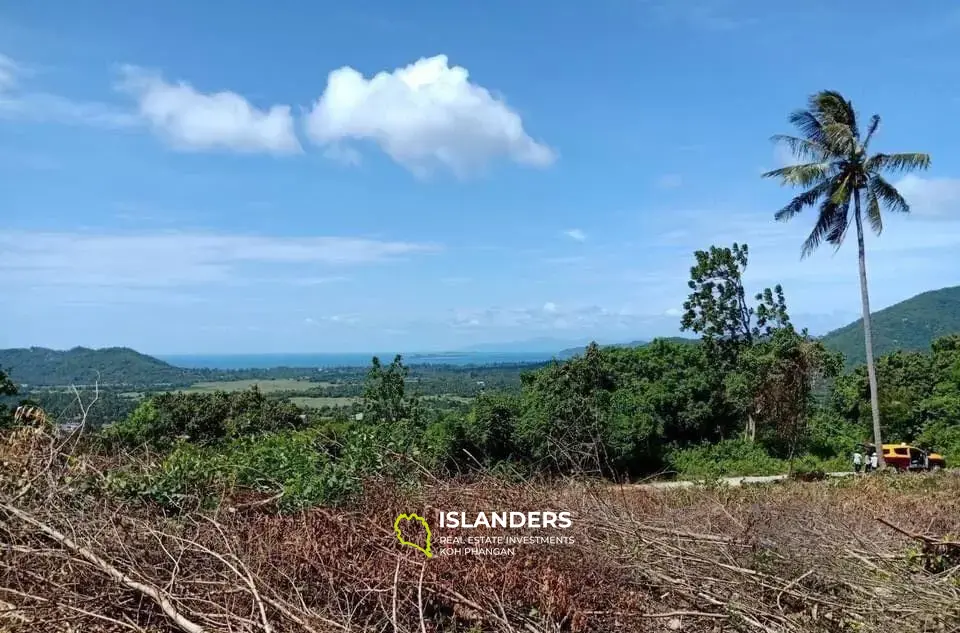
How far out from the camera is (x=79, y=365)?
4556 centimetres

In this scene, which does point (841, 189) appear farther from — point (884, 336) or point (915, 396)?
point (884, 336)

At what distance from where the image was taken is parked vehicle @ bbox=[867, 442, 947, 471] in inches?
728

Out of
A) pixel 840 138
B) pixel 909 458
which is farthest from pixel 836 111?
pixel 909 458

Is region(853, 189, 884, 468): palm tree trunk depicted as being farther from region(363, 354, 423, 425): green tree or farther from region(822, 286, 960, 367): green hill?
region(822, 286, 960, 367): green hill

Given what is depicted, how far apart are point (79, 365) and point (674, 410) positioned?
4018 cm

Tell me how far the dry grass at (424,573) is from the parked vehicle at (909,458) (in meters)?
16.3

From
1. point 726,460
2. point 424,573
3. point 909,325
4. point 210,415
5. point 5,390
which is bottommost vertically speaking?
point 726,460

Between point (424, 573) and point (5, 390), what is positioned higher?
point (5, 390)

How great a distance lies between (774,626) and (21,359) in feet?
157

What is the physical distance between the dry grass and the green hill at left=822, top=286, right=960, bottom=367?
5859cm

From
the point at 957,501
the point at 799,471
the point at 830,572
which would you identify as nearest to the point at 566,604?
the point at 830,572

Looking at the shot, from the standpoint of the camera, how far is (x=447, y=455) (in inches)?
224

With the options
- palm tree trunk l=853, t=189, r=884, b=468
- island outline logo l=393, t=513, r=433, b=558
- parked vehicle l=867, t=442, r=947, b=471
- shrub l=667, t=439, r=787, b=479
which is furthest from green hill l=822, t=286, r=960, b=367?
island outline logo l=393, t=513, r=433, b=558

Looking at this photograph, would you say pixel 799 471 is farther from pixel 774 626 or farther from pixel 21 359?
pixel 21 359
